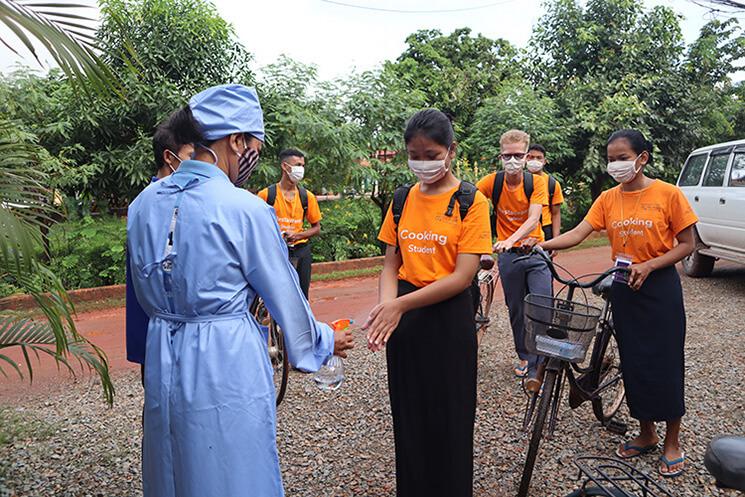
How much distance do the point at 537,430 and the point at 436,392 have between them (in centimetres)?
77

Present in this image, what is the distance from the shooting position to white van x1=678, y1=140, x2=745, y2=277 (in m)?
8.05

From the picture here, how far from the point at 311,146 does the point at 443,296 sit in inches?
351

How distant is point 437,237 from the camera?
257 centimetres

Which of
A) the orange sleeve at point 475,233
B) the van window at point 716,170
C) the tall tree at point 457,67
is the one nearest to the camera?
the orange sleeve at point 475,233

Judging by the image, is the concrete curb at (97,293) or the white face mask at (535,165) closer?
the white face mask at (535,165)

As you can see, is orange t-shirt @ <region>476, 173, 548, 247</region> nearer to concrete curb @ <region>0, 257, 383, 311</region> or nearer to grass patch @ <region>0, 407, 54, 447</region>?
grass patch @ <region>0, 407, 54, 447</region>

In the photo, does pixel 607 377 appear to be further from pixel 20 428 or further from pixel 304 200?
pixel 20 428

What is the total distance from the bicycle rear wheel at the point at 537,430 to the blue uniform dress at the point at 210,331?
1.56 meters

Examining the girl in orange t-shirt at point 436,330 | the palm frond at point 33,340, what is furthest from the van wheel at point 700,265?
the palm frond at point 33,340

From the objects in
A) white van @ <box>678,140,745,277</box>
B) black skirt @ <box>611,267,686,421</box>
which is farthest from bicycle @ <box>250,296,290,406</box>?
white van @ <box>678,140,745,277</box>

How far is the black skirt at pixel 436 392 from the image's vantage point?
257 cm

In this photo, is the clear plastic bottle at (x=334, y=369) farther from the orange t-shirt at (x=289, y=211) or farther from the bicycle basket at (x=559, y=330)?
the orange t-shirt at (x=289, y=211)

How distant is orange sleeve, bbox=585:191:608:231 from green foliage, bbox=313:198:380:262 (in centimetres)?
737

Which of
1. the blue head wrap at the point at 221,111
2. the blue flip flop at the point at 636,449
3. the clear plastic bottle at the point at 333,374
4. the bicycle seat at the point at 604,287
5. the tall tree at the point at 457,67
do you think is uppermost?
the tall tree at the point at 457,67
